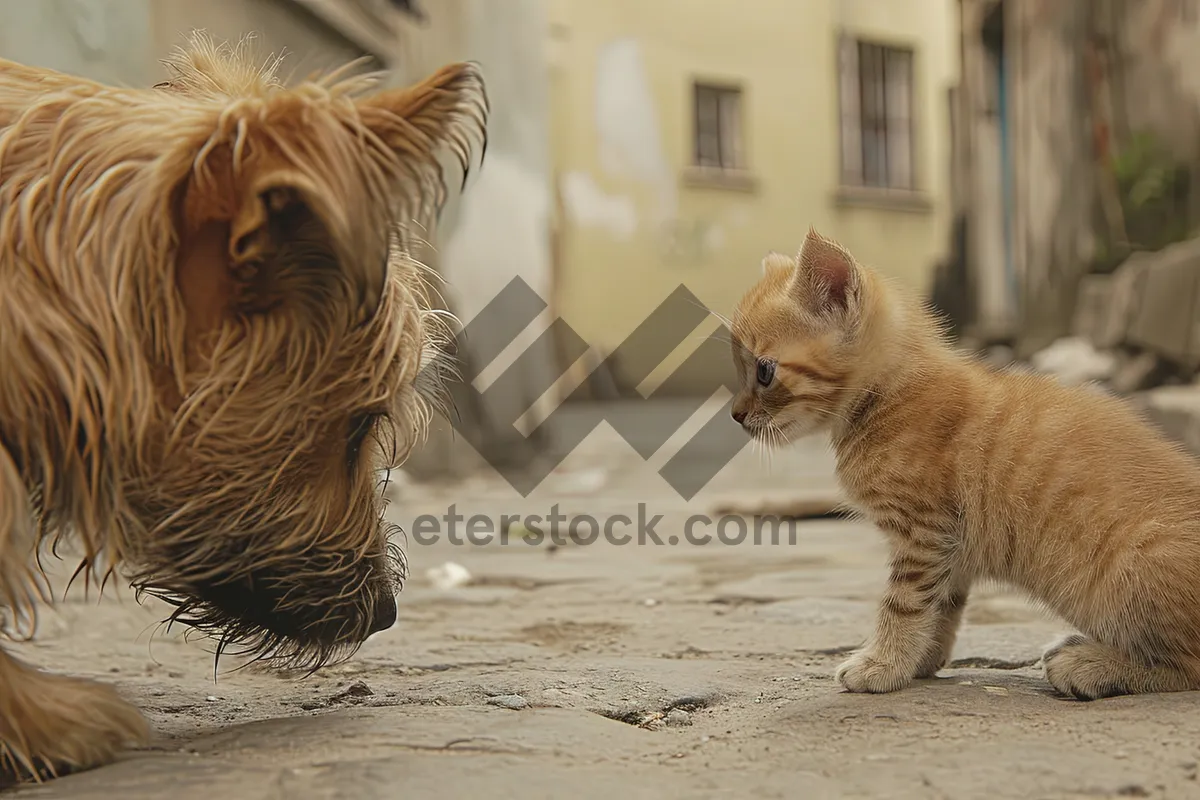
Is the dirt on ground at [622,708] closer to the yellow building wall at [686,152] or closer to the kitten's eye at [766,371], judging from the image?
the kitten's eye at [766,371]

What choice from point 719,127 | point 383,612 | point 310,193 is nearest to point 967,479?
point 383,612

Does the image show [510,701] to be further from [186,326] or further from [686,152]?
[686,152]

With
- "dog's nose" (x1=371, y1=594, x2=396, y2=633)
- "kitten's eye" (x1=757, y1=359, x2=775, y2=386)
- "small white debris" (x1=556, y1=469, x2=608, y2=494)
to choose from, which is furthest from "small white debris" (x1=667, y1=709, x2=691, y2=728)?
"small white debris" (x1=556, y1=469, x2=608, y2=494)

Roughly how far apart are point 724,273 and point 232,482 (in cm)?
1822

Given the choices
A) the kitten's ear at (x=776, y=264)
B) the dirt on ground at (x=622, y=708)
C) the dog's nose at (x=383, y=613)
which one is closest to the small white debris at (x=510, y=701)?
the dirt on ground at (x=622, y=708)

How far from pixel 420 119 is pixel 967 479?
1.34 m

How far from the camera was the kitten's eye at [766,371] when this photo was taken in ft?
9.36

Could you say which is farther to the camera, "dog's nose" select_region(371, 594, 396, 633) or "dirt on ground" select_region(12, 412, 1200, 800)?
"dog's nose" select_region(371, 594, 396, 633)

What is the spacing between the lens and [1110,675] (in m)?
2.21

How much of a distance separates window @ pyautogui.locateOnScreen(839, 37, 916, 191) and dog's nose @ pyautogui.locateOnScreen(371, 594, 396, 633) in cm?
1949

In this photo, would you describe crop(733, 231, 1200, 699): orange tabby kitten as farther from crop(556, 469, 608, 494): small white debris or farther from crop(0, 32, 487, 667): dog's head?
crop(556, 469, 608, 494): small white debris

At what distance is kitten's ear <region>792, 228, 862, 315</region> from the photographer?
8.85 ft

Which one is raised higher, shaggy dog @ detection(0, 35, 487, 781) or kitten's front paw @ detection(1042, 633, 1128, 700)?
shaggy dog @ detection(0, 35, 487, 781)

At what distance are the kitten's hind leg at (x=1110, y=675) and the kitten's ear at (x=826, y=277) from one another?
920 millimetres
